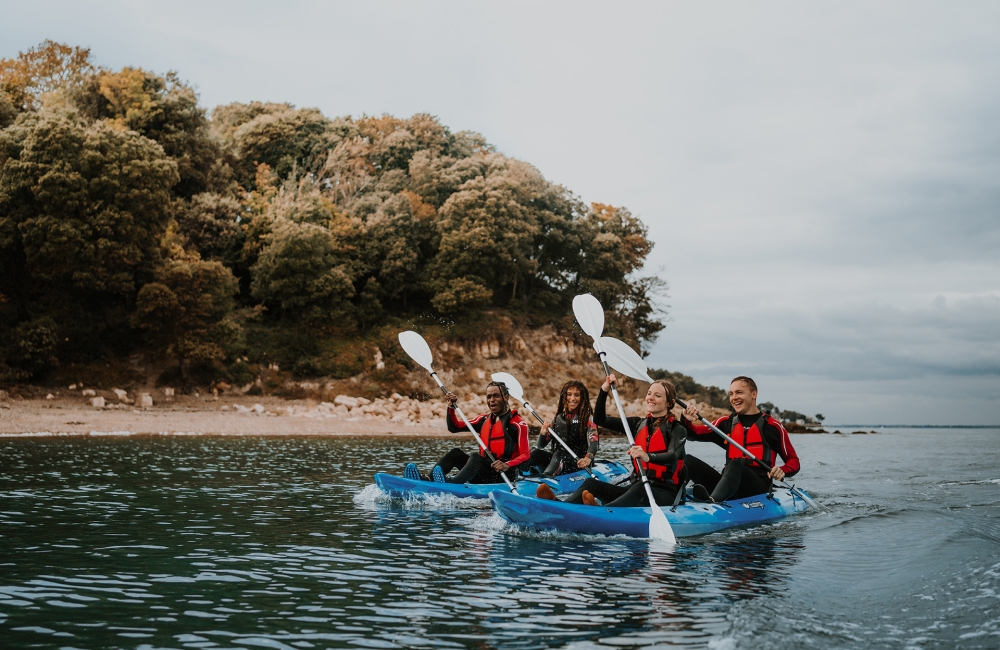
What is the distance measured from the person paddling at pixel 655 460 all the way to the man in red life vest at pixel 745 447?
55 cm

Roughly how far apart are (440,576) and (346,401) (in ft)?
92.4

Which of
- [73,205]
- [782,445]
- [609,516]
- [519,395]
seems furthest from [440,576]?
[73,205]

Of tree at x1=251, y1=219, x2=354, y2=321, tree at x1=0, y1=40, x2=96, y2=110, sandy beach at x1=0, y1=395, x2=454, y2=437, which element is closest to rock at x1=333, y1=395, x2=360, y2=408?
sandy beach at x1=0, y1=395, x2=454, y2=437

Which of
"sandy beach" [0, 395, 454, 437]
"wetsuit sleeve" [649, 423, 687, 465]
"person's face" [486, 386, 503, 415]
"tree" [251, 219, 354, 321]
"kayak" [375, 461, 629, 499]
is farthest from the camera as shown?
"tree" [251, 219, 354, 321]

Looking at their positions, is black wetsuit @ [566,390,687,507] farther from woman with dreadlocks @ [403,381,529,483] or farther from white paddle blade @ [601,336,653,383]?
woman with dreadlocks @ [403,381,529,483]

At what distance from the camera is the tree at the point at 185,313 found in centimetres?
3086

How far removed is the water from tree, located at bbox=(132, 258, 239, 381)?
19.5 meters

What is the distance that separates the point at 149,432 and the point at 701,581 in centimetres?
2052

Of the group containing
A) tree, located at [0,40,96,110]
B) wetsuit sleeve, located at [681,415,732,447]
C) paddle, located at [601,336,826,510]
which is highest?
tree, located at [0,40,96,110]

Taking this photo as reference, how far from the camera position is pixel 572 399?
39.2ft

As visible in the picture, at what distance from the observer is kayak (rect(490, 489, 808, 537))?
8.24 meters

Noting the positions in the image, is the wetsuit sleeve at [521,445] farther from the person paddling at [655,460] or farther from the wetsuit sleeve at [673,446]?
the wetsuit sleeve at [673,446]

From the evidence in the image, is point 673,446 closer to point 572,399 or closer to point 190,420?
point 572,399

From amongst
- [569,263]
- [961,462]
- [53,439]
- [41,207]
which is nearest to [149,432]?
[53,439]
